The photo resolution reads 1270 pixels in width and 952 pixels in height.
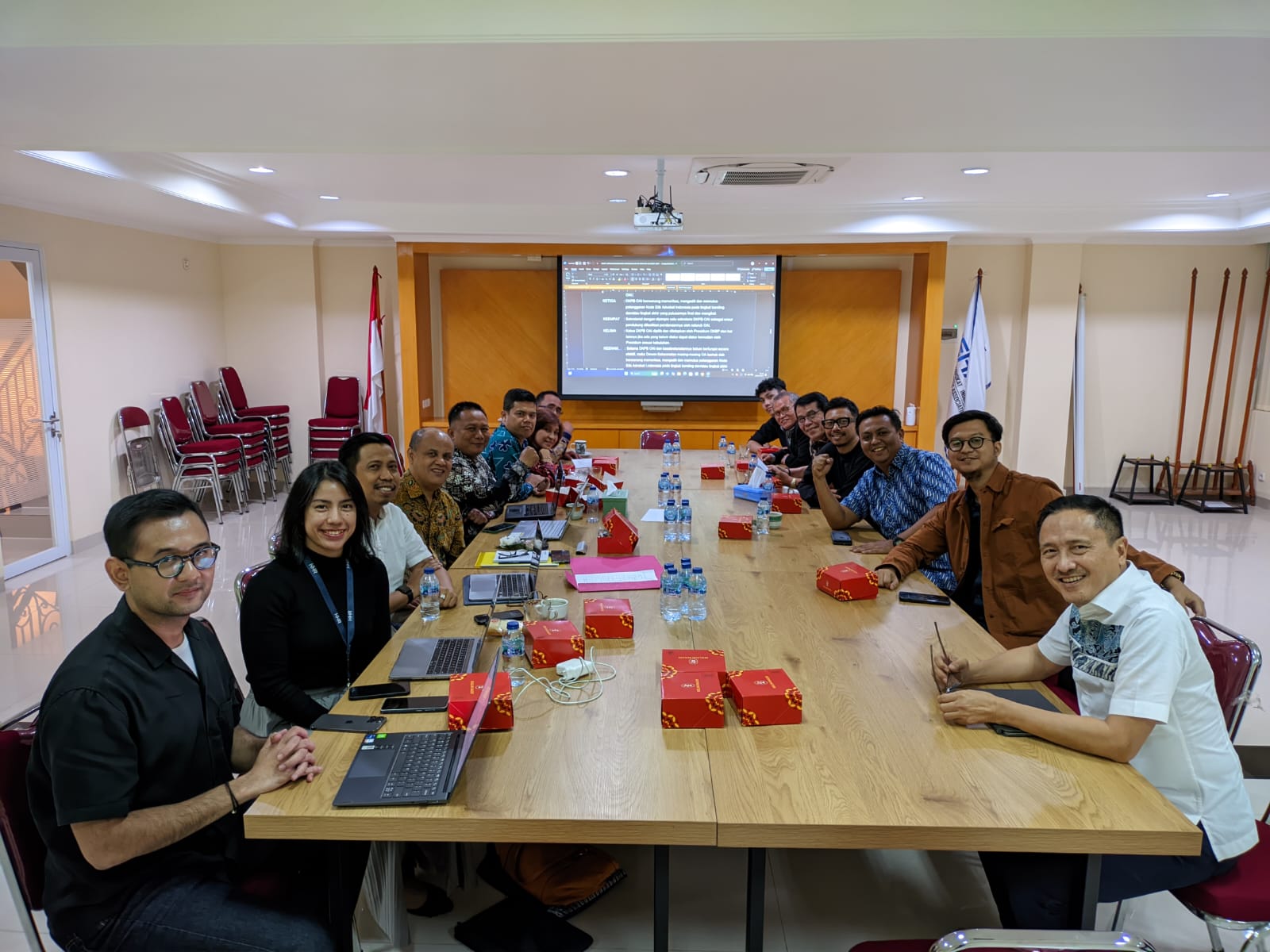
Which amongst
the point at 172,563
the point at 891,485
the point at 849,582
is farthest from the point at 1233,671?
the point at 172,563

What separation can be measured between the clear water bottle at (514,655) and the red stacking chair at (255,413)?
258 inches

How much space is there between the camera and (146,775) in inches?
66.0

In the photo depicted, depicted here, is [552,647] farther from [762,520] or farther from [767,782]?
[762,520]

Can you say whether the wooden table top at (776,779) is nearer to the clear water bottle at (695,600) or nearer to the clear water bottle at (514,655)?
the clear water bottle at (514,655)

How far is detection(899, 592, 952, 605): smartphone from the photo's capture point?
291cm

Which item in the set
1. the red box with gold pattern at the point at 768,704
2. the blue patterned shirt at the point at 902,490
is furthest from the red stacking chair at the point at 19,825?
the blue patterned shirt at the point at 902,490

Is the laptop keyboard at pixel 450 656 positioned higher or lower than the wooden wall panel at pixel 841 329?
lower

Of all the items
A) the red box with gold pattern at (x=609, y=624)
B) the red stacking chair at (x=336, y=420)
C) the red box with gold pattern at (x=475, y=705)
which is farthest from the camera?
the red stacking chair at (x=336, y=420)

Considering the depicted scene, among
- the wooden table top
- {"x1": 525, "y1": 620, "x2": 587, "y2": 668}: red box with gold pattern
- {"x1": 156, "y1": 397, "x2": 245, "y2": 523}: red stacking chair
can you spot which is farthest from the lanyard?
{"x1": 156, "y1": 397, "x2": 245, "y2": 523}: red stacking chair

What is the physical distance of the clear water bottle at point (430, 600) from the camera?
266 cm

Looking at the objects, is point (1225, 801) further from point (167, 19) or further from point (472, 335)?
point (472, 335)

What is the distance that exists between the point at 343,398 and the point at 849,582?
22.8ft

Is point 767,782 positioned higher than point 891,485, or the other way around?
point 891,485

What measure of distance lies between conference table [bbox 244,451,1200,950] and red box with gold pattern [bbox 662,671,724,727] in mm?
33
